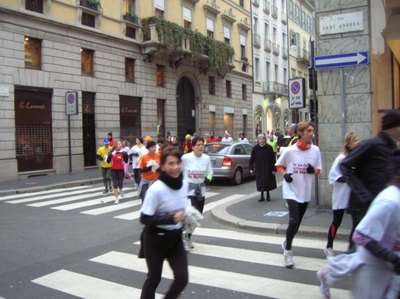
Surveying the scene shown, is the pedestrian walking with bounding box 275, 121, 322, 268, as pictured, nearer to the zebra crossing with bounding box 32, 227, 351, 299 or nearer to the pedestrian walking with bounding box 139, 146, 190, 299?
the zebra crossing with bounding box 32, 227, 351, 299

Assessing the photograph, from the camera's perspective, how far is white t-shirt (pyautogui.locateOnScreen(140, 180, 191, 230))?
351 cm

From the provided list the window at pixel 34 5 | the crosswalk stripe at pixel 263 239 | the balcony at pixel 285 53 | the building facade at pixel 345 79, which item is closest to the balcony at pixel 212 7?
the window at pixel 34 5

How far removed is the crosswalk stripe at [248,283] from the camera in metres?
4.57

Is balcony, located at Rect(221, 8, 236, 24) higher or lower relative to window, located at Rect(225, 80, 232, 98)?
higher

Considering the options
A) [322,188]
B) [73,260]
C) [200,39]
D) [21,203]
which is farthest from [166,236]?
[200,39]

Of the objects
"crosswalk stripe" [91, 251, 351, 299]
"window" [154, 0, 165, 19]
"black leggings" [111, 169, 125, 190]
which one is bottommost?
"crosswalk stripe" [91, 251, 351, 299]

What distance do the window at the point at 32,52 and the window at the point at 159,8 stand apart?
29.9ft

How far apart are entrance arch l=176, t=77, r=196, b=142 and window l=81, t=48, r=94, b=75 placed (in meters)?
8.03

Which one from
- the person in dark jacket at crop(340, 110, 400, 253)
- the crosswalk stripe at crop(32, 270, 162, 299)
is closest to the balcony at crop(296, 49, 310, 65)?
Answer: the person in dark jacket at crop(340, 110, 400, 253)

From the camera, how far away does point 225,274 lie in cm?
528

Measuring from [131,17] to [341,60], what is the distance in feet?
57.3

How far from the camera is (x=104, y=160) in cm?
1262

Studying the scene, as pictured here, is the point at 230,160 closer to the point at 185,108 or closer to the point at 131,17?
the point at 131,17

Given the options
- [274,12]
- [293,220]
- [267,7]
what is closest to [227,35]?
[267,7]
